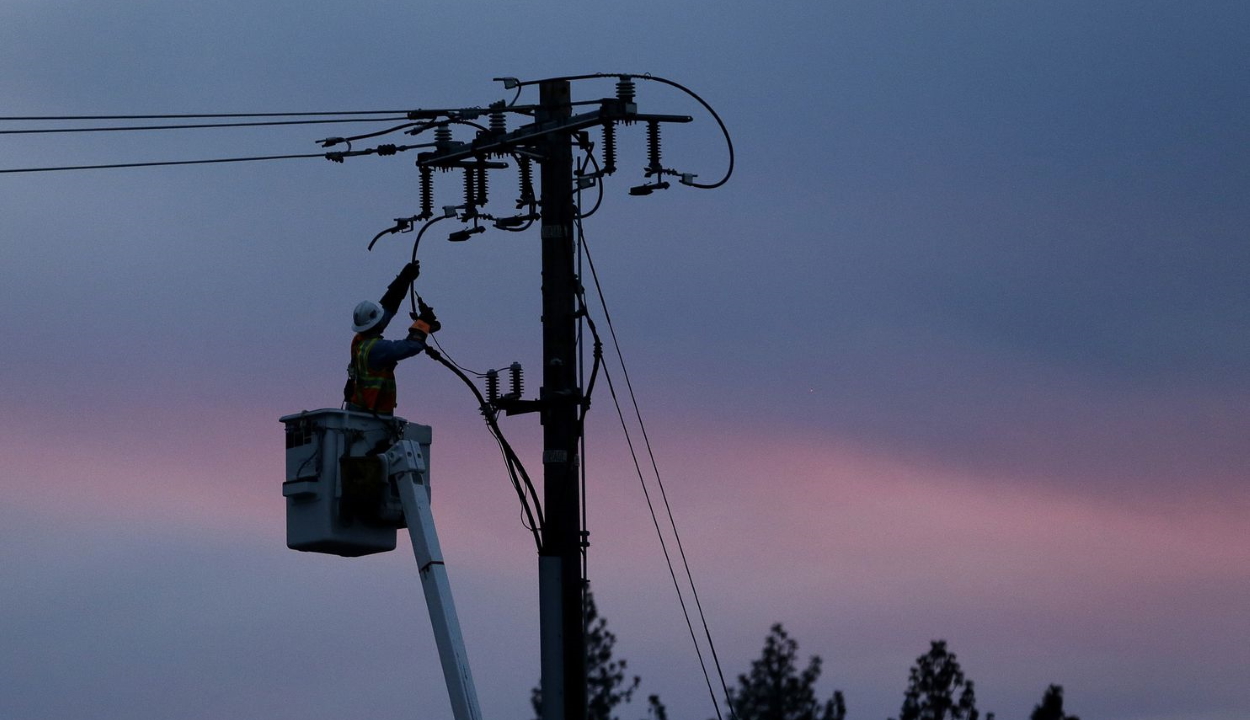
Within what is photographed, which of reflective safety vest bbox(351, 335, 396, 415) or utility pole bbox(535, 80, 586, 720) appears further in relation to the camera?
reflective safety vest bbox(351, 335, 396, 415)

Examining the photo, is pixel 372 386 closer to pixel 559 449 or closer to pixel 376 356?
pixel 376 356

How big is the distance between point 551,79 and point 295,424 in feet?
13.5

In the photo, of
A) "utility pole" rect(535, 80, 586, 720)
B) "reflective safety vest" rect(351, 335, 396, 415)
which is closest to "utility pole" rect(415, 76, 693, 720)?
"utility pole" rect(535, 80, 586, 720)

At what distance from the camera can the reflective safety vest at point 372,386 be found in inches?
829

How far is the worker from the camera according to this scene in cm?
2105

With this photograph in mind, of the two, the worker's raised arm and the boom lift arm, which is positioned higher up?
the worker's raised arm

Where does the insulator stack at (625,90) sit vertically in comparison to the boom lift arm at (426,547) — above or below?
Result: above

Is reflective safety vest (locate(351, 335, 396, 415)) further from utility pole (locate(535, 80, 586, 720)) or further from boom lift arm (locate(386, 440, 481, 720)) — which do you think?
utility pole (locate(535, 80, 586, 720))

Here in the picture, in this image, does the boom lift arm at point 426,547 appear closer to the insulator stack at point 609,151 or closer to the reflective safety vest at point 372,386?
the reflective safety vest at point 372,386

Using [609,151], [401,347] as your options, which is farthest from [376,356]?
[609,151]

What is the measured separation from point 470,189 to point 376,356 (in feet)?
6.14

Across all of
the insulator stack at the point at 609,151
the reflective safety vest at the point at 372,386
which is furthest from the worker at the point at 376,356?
the insulator stack at the point at 609,151

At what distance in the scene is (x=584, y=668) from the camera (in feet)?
64.1

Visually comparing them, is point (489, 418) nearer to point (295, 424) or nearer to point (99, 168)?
point (295, 424)
